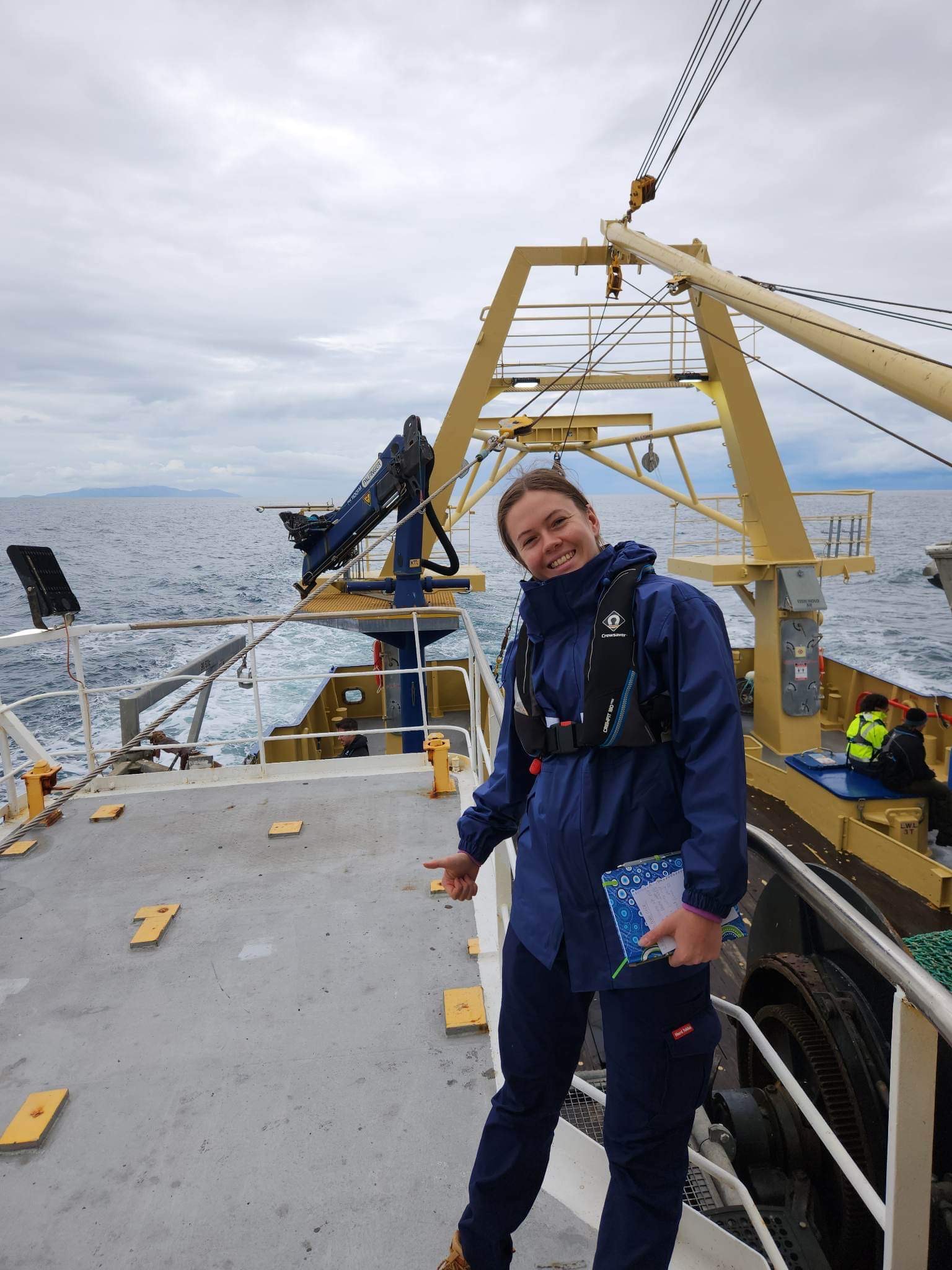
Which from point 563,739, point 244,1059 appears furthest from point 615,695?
point 244,1059

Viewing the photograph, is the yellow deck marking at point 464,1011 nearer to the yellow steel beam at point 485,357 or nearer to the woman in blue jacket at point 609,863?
the woman in blue jacket at point 609,863

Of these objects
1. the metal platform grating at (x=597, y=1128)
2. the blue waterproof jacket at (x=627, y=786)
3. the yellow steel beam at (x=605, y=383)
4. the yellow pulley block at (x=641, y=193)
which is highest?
the yellow pulley block at (x=641, y=193)

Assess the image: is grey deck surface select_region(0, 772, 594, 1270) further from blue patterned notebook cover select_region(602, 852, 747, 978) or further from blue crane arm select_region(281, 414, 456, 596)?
blue crane arm select_region(281, 414, 456, 596)

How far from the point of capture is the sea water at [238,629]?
1380cm

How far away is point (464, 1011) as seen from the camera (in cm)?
240

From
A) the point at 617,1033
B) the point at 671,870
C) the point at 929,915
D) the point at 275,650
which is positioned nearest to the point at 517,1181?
the point at 617,1033

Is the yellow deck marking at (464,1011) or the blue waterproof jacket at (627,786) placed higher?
the blue waterproof jacket at (627,786)

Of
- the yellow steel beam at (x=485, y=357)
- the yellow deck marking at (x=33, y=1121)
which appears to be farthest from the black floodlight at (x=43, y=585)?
the yellow steel beam at (x=485, y=357)

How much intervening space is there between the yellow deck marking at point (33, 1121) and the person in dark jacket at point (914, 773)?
7.44 metres

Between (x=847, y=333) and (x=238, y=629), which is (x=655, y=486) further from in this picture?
(x=238, y=629)

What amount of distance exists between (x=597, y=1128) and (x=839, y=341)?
4.75 meters

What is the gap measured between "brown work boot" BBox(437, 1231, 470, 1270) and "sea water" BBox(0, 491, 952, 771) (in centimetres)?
159

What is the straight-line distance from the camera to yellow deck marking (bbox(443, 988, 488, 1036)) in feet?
7.66

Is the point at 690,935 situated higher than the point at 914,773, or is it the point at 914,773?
the point at 690,935
